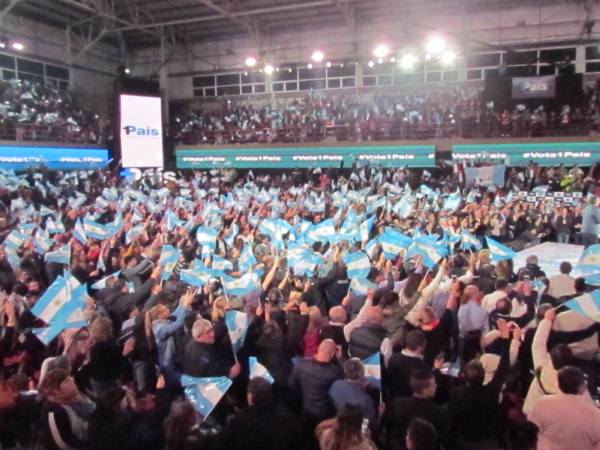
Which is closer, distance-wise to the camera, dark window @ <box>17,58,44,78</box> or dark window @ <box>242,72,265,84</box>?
dark window @ <box>17,58,44,78</box>

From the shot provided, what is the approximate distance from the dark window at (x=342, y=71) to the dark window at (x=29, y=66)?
1446 cm

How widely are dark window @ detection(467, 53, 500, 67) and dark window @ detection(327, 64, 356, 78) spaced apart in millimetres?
5682

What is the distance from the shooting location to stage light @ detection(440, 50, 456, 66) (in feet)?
79.9

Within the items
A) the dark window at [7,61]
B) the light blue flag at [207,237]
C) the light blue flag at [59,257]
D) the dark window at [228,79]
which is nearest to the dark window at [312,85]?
the dark window at [228,79]

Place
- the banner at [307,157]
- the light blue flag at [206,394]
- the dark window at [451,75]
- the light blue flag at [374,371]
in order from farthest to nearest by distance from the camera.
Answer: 1. the dark window at [451,75]
2. the banner at [307,157]
3. the light blue flag at [374,371]
4. the light blue flag at [206,394]

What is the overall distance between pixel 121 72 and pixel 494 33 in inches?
703

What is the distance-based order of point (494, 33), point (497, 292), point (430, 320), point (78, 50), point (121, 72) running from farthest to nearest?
1. point (78, 50)
2. point (121, 72)
3. point (494, 33)
4. point (497, 292)
5. point (430, 320)

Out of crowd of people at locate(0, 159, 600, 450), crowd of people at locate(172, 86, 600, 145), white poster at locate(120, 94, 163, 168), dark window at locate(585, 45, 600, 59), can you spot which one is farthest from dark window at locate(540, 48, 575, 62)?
crowd of people at locate(0, 159, 600, 450)

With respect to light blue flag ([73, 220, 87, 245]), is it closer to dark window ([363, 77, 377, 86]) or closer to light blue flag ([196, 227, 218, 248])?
light blue flag ([196, 227, 218, 248])

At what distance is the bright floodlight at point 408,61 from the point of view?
24.2 meters

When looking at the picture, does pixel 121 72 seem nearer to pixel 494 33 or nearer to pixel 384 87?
pixel 384 87

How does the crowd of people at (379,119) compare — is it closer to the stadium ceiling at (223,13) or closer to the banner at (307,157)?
the banner at (307,157)

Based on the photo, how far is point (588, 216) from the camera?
39.7ft

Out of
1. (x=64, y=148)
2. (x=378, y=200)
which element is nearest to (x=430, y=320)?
(x=378, y=200)
